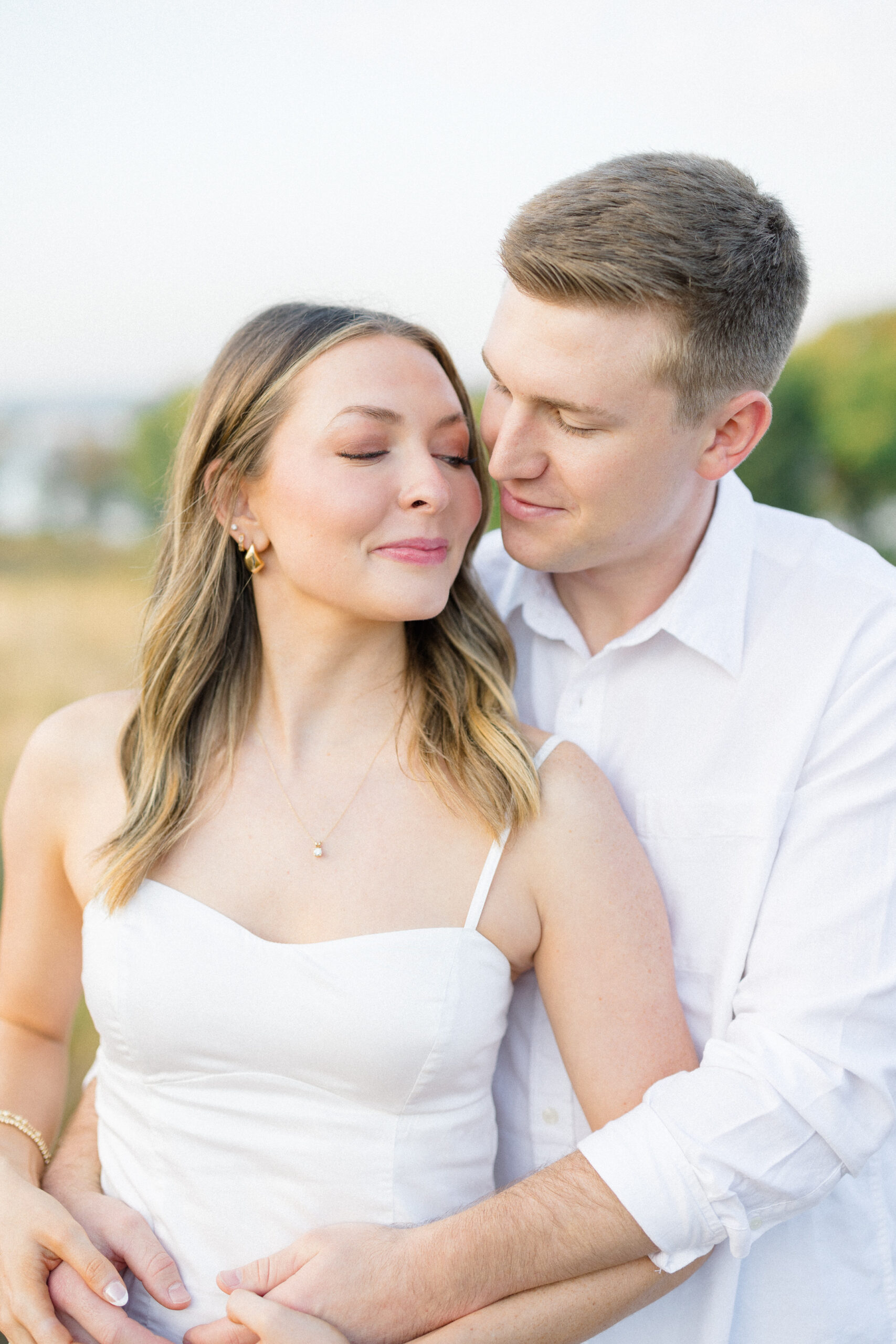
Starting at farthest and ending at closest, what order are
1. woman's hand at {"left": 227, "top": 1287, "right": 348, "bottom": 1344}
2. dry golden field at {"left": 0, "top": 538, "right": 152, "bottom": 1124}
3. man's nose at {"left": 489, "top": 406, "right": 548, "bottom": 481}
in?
dry golden field at {"left": 0, "top": 538, "right": 152, "bottom": 1124} < man's nose at {"left": 489, "top": 406, "right": 548, "bottom": 481} < woman's hand at {"left": 227, "top": 1287, "right": 348, "bottom": 1344}

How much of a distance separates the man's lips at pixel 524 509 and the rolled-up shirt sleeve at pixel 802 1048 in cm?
61

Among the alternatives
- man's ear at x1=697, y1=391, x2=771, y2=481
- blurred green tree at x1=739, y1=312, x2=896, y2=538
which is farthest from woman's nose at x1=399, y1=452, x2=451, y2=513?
blurred green tree at x1=739, y1=312, x2=896, y2=538

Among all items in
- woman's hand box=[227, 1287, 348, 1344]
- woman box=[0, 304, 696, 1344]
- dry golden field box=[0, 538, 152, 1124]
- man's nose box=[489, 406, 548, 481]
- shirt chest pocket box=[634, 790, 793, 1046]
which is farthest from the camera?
dry golden field box=[0, 538, 152, 1124]

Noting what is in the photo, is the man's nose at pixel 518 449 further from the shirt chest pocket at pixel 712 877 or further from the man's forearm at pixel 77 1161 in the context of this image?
the man's forearm at pixel 77 1161

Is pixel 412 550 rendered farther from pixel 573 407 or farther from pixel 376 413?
pixel 573 407

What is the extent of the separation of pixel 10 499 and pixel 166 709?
22.0 feet

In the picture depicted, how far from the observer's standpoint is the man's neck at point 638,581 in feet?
7.07

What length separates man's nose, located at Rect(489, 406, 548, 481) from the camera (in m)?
2.01

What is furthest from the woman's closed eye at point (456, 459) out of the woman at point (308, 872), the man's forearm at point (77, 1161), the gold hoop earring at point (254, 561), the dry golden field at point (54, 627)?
the dry golden field at point (54, 627)

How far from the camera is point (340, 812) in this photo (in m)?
1.98

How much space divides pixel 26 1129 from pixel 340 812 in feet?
2.81

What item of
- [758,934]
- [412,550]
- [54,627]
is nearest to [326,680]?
[412,550]

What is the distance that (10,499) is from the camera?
8.10 meters

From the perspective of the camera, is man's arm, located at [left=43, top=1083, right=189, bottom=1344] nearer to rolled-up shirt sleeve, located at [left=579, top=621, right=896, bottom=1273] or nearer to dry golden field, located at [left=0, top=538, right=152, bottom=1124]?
rolled-up shirt sleeve, located at [left=579, top=621, right=896, bottom=1273]
